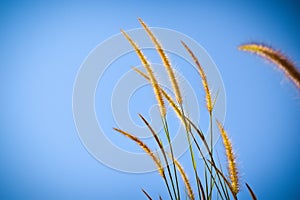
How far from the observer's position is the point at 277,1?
5.29 ft

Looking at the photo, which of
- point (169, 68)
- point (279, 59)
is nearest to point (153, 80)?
point (169, 68)

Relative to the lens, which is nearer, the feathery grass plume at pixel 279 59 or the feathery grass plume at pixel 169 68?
the feathery grass plume at pixel 279 59

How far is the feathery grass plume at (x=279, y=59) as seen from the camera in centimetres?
18

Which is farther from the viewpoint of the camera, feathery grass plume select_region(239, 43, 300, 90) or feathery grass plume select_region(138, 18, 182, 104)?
feathery grass plume select_region(138, 18, 182, 104)

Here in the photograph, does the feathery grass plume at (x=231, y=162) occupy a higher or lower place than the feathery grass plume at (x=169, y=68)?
lower

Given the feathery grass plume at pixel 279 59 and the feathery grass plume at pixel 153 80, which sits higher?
the feathery grass plume at pixel 153 80

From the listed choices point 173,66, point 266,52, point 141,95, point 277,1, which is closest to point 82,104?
point 141,95

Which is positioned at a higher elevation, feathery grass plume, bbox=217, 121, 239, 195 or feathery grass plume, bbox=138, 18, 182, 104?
feathery grass plume, bbox=138, 18, 182, 104

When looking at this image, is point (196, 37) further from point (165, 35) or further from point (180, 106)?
point (180, 106)

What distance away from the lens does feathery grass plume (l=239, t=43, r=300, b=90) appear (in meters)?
0.18

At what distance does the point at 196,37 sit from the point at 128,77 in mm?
700

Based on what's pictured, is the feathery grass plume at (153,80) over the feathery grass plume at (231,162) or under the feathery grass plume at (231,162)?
over

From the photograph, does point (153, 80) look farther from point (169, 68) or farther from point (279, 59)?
point (279, 59)

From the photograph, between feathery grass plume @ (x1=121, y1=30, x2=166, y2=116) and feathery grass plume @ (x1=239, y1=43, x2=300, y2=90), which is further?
feathery grass plume @ (x1=121, y1=30, x2=166, y2=116)
